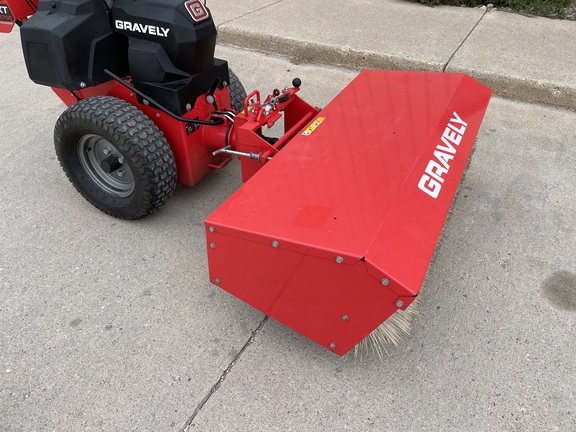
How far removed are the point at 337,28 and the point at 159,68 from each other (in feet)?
9.00

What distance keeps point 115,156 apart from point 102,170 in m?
0.21

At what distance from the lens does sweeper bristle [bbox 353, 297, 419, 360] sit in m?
1.86

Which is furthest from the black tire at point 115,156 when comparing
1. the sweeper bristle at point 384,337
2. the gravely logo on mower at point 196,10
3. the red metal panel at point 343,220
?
the sweeper bristle at point 384,337

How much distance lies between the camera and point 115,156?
7.66 feet

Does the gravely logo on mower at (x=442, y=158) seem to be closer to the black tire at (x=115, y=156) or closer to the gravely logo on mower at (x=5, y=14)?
the black tire at (x=115, y=156)

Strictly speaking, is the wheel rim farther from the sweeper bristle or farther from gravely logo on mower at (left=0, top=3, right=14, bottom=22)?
the sweeper bristle

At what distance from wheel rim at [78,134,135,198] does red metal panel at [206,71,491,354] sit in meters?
0.96

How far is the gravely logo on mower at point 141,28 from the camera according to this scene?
206 cm

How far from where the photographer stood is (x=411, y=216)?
1590 mm

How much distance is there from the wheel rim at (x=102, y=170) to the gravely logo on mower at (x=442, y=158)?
1504mm

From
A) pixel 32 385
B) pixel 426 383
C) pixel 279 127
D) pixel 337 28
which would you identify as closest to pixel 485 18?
pixel 337 28

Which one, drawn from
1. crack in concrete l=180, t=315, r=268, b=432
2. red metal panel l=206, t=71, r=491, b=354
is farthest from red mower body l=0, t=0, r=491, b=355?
crack in concrete l=180, t=315, r=268, b=432

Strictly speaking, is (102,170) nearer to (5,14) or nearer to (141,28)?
(141,28)

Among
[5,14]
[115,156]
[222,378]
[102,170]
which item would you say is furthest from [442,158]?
[5,14]
